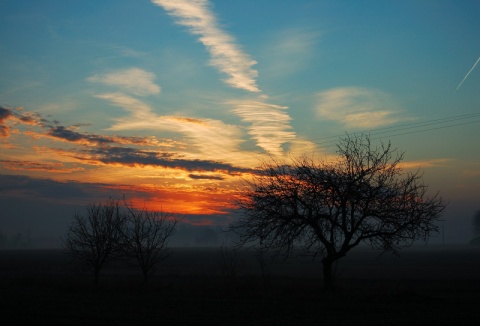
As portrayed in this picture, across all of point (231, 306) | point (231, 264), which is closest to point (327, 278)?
point (231, 306)

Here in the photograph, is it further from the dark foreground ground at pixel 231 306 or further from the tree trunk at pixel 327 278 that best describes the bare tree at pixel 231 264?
the tree trunk at pixel 327 278

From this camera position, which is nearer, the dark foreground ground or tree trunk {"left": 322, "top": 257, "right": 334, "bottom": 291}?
the dark foreground ground

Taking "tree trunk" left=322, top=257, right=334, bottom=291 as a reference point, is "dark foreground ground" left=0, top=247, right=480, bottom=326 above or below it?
below

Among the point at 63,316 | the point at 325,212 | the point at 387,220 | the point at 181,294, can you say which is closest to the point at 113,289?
the point at 181,294

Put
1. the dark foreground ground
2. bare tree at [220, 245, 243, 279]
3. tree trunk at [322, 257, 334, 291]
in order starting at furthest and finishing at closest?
1. bare tree at [220, 245, 243, 279]
2. tree trunk at [322, 257, 334, 291]
3. the dark foreground ground

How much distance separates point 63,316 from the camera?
1639 cm

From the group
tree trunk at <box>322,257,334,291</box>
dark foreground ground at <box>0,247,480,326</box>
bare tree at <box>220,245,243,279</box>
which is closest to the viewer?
dark foreground ground at <box>0,247,480,326</box>

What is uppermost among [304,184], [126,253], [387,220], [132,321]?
[304,184]

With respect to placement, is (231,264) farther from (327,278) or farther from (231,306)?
(231,306)

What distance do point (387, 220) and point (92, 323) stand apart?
16008 mm

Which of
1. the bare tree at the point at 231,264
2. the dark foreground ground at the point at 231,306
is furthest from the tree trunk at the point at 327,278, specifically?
the bare tree at the point at 231,264

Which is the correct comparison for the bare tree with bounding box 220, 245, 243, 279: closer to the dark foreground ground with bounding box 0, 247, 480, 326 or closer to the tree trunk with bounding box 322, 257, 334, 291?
the dark foreground ground with bounding box 0, 247, 480, 326

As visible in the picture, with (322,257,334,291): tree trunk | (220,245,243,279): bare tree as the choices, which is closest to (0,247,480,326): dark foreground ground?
(322,257,334,291): tree trunk

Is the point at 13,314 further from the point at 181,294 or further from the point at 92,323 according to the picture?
the point at 181,294
